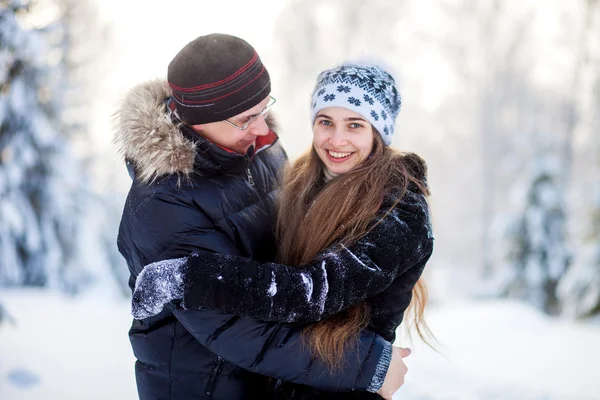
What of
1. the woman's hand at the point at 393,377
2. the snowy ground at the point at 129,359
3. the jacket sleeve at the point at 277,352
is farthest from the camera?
the snowy ground at the point at 129,359

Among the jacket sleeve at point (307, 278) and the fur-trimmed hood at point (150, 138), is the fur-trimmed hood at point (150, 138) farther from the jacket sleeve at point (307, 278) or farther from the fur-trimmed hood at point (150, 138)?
the jacket sleeve at point (307, 278)

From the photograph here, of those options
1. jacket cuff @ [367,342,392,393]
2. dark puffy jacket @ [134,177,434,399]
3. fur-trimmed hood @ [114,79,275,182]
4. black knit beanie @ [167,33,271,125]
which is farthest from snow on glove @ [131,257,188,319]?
jacket cuff @ [367,342,392,393]

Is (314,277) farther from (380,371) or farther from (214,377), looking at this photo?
(214,377)

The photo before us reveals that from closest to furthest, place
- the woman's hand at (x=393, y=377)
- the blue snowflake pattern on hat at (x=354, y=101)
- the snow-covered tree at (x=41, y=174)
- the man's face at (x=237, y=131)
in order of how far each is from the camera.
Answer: the woman's hand at (x=393, y=377)
the man's face at (x=237, y=131)
the blue snowflake pattern on hat at (x=354, y=101)
the snow-covered tree at (x=41, y=174)

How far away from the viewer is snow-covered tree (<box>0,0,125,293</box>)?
21.8ft

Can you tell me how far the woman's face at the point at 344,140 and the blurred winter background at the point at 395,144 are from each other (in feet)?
1.34

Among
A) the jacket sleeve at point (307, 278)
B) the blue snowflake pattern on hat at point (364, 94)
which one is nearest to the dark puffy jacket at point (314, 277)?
the jacket sleeve at point (307, 278)

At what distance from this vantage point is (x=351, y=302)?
2207mm

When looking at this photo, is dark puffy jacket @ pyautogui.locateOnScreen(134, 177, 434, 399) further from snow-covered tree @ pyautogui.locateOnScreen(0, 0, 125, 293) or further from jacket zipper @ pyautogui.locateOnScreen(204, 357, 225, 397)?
snow-covered tree @ pyautogui.locateOnScreen(0, 0, 125, 293)

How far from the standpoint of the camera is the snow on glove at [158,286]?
6.88ft

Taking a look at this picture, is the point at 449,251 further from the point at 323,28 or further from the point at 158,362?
the point at 158,362

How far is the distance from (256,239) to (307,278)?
1.64ft

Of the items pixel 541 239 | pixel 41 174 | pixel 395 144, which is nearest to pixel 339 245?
pixel 41 174

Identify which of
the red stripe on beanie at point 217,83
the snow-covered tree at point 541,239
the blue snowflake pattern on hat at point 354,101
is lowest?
the red stripe on beanie at point 217,83
